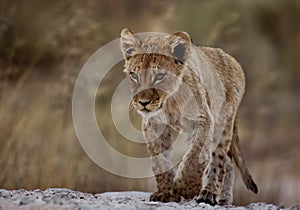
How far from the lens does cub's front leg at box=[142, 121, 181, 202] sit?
654 cm

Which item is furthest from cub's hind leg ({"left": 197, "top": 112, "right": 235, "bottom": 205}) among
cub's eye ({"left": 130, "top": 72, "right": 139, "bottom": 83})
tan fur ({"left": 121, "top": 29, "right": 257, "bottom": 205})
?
cub's eye ({"left": 130, "top": 72, "right": 139, "bottom": 83})

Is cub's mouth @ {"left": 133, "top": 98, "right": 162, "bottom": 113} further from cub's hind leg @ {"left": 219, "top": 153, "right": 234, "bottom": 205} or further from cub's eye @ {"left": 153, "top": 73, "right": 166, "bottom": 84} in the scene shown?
cub's hind leg @ {"left": 219, "top": 153, "right": 234, "bottom": 205}

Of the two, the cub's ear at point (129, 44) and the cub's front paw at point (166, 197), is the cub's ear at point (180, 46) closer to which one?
the cub's ear at point (129, 44)

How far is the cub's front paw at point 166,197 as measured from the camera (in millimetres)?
6406

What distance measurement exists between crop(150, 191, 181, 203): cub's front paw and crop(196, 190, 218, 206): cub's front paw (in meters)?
0.16

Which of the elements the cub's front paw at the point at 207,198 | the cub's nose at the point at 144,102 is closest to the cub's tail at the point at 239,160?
the cub's front paw at the point at 207,198

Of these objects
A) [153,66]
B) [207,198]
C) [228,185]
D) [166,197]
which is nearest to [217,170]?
[207,198]

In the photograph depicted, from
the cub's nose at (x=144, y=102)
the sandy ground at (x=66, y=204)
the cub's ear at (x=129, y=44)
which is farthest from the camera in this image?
the cub's ear at (x=129, y=44)

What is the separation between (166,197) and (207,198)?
33cm

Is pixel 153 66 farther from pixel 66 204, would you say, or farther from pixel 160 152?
pixel 66 204

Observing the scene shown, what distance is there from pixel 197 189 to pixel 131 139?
59.3 inches

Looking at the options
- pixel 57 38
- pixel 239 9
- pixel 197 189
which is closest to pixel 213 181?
pixel 197 189

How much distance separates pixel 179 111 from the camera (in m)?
6.48

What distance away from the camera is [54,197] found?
5.64 metres
